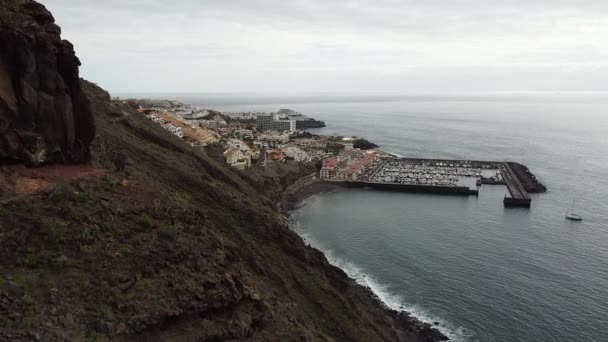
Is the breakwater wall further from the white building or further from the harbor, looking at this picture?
the white building

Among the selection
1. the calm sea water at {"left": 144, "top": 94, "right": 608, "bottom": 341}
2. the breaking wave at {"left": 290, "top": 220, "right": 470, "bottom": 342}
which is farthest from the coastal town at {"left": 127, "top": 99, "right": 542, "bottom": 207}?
the breaking wave at {"left": 290, "top": 220, "right": 470, "bottom": 342}

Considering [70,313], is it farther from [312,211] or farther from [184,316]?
[312,211]

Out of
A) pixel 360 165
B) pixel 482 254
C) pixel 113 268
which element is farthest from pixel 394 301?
pixel 360 165

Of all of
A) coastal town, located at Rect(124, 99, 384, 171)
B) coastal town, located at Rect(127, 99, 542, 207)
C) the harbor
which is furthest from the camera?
the harbor

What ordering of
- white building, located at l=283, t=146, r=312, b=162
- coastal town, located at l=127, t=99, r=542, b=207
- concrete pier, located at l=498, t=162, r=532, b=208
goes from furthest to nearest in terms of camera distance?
1. white building, located at l=283, t=146, r=312, b=162
2. coastal town, located at l=127, t=99, r=542, b=207
3. concrete pier, located at l=498, t=162, r=532, b=208

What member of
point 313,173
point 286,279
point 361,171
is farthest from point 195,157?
point 361,171

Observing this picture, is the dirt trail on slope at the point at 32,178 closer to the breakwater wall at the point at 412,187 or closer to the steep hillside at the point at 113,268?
the steep hillside at the point at 113,268
